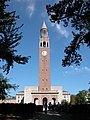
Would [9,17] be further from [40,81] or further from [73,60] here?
[40,81]

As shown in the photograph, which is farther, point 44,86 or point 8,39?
point 44,86

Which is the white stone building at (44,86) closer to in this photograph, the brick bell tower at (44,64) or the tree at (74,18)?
the brick bell tower at (44,64)

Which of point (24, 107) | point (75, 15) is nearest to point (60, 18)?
point (75, 15)

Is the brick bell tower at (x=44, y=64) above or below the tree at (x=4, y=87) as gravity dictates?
above

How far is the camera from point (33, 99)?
108062 millimetres

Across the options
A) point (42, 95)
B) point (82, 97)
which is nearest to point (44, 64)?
point (42, 95)

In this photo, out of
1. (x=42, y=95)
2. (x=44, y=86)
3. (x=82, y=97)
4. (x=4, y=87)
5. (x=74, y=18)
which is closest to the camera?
(x=74, y=18)

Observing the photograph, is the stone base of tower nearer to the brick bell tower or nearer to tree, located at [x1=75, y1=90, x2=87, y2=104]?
the brick bell tower

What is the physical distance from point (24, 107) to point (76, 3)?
13.6m

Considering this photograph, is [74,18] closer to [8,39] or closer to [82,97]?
[8,39]

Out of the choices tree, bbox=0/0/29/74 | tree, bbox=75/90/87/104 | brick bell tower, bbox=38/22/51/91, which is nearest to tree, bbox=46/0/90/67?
tree, bbox=0/0/29/74

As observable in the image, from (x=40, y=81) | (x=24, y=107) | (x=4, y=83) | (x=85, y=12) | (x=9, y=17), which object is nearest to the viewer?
(x=85, y=12)

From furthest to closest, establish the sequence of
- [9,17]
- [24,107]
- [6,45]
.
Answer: [24,107] → [6,45] → [9,17]

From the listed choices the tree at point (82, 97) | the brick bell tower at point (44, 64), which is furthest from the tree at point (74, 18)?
the brick bell tower at point (44, 64)
